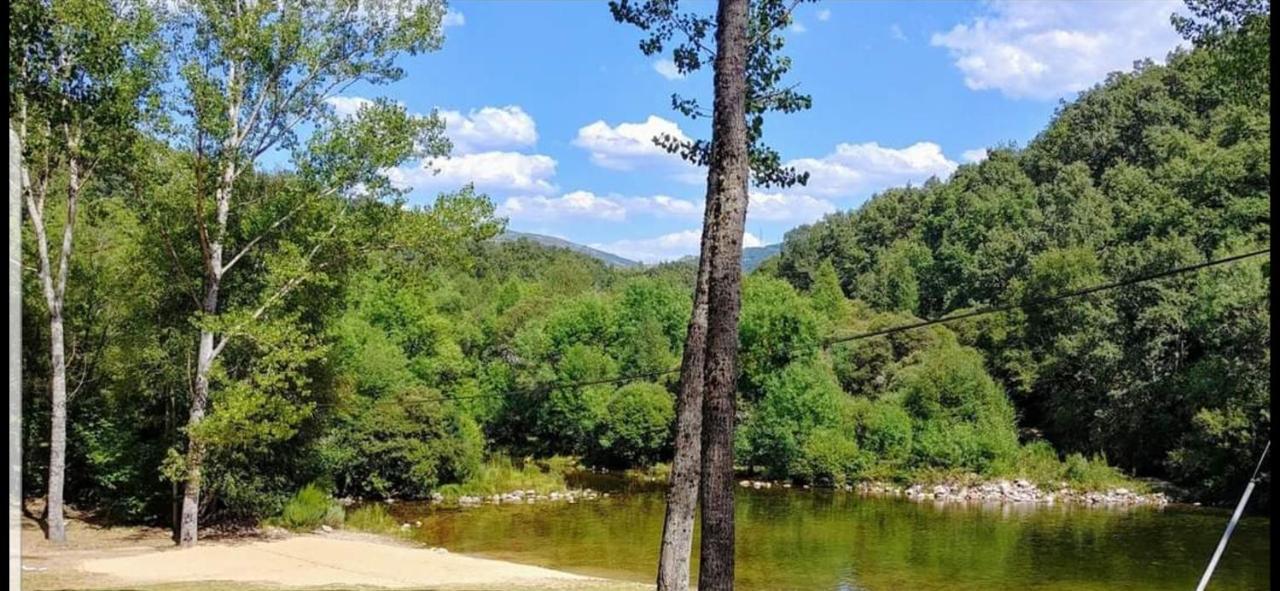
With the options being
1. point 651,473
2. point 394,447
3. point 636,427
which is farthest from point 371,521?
point 651,473

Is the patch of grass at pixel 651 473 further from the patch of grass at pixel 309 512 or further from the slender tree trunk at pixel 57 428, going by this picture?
the slender tree trunk at pixel 57 428

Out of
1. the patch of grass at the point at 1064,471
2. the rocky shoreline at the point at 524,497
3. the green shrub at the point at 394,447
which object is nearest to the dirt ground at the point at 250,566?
the green shrub at the point at 394,447

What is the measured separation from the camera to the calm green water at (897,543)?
16.1 m

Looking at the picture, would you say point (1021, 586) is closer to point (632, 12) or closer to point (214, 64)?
point (632, 12)

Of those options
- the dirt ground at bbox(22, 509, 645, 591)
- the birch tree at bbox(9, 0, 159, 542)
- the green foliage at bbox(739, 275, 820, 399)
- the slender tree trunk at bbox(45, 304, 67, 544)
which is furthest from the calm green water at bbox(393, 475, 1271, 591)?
the green foliage at bbox(739, 275, 820, 399)

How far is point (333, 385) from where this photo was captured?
18750mm

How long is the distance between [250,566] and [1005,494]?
2572 centimetres

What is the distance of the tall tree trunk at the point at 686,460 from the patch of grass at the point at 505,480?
69.3 ft

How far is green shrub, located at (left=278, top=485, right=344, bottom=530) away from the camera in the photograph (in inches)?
737

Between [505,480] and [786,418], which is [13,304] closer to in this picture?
[505,480]

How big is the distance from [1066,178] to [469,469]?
4325 cm

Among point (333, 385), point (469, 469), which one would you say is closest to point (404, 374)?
point (469, 469)

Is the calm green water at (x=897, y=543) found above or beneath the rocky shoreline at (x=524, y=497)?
above

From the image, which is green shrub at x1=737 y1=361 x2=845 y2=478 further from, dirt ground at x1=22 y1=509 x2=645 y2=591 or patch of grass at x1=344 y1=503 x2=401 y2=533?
dirt ground at x1=22 y1=509 x2=645 y2=591
